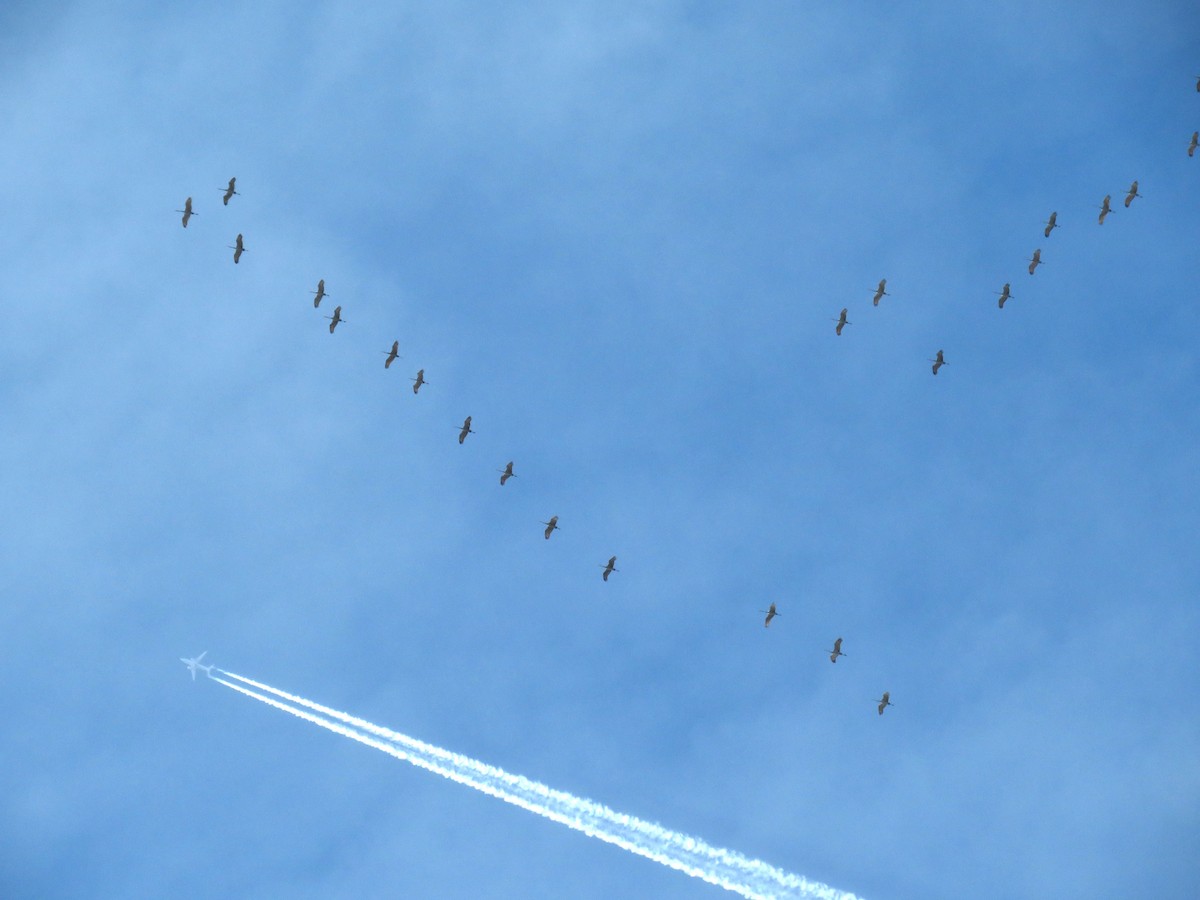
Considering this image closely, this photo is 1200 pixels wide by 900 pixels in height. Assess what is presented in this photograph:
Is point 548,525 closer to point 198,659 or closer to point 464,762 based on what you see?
point 464,762

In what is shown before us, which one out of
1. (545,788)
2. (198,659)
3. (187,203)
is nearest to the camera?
(187,203)

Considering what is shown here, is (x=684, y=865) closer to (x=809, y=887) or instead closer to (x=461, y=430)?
(x=809, y=887)

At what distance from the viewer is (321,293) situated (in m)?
153

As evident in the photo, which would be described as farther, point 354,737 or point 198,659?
point 198,659

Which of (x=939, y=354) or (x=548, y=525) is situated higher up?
(x=939, y=354)

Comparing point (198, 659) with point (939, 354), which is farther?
point (198, 659)

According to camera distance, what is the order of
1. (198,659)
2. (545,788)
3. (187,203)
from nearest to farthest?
(187,203), (545,788), (198,659)

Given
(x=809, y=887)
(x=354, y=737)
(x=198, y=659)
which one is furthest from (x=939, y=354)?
(x=198, y=659)

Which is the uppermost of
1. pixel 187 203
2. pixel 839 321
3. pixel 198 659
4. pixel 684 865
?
pixel 839 321

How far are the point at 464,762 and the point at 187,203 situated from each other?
66244mm

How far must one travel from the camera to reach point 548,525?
153000 mm

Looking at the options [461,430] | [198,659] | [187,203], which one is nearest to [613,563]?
[461,430]

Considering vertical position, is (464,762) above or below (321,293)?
below

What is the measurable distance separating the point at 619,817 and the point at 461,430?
4462cm
